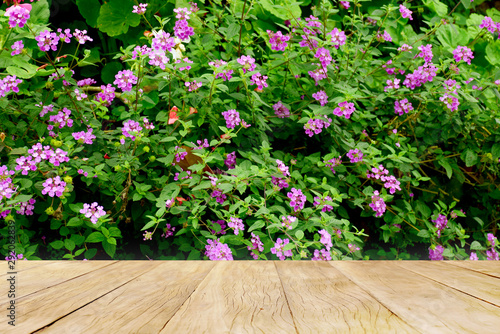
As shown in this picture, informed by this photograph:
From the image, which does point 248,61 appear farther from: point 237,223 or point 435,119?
point 435,119

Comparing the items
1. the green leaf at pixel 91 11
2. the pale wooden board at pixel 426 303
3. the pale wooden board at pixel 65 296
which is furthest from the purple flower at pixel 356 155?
the green leaf at pixel 91 11

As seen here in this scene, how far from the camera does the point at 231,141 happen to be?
1.72 meters

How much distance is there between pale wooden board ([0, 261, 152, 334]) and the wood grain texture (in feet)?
2.25

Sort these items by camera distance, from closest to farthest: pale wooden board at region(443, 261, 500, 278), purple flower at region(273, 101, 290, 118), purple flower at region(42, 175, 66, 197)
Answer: pale wooden board at region(443, 261, 500, 278)
purple flower at region(42, 175, 66, 197)
purple flower at region(273, 101, 290, 118)

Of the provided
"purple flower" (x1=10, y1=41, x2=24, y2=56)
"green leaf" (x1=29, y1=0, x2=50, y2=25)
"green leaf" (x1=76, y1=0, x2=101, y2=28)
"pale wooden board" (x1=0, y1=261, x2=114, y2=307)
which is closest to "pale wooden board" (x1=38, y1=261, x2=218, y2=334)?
"pale wooden board" (x1=0, y1=261, x2=114, y2=307)

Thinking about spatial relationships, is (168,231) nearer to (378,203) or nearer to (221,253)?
(221,253)

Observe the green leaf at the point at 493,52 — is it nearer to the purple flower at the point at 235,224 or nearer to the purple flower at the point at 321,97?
the purple flower at the point at 321,97

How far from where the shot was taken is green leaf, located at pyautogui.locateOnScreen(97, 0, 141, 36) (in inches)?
79.6

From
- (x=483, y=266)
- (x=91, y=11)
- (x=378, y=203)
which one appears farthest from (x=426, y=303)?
(x=91, y=11)

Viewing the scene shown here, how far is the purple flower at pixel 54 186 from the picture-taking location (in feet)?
4.58

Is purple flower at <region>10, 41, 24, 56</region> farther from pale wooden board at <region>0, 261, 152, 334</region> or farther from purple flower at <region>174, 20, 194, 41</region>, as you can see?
pale wooden board at <region>0, 261, 152, 334</region>

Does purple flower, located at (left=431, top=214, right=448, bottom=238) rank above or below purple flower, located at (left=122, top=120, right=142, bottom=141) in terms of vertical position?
below

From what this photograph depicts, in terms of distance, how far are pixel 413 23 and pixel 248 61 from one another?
5.17ft

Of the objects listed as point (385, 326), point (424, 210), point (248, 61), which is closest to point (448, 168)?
point (424, 210)
